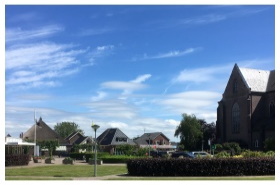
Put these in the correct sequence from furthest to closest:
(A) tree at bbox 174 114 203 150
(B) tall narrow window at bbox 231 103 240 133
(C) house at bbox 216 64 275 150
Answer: (A) tree at bbox 174 114 203 150 < (B) tall narrow window at bbox 231 103 240 133 < (C) house at bbox 216 64 275 150

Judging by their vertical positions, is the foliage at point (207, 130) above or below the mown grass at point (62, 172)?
above

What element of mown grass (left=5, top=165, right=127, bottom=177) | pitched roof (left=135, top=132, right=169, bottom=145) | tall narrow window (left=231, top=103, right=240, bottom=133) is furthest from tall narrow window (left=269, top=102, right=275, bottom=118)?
mown grass (left=5, top=165, right=127, bottom=177)

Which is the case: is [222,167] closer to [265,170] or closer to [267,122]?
[265,170]

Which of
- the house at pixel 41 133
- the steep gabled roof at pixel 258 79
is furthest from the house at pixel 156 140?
the steep gabled roof at pixel 258 79

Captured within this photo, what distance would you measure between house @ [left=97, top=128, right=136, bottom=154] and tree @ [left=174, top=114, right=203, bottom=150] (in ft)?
42.2

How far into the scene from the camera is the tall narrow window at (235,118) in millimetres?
74750

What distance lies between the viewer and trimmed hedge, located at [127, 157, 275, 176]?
73.9ft

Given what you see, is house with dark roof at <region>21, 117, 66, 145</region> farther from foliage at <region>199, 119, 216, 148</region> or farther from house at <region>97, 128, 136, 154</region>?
foliage at <region>199, 119, 216, 148</region>

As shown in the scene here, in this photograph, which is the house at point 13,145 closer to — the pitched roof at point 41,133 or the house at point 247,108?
the house at point 247,108

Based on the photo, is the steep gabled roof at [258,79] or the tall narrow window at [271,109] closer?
the tall narrow window at [271,109]

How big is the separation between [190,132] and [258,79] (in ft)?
59.2

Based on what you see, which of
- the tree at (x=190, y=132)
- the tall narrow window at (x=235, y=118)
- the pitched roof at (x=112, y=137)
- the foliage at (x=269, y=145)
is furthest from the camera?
the pitched roof at (x=112, y=137)

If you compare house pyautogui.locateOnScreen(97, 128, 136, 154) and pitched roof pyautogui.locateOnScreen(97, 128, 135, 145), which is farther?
pitched roof pyautogui.locateOnScreen(97, 128, 135, 145)

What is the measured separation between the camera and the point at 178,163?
22750mm
